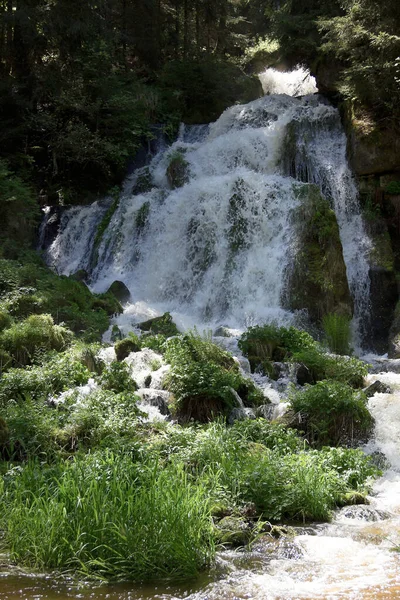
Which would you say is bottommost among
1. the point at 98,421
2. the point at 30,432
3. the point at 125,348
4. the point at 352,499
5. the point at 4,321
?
the point at 352,499

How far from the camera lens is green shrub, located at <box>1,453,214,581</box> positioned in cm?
444

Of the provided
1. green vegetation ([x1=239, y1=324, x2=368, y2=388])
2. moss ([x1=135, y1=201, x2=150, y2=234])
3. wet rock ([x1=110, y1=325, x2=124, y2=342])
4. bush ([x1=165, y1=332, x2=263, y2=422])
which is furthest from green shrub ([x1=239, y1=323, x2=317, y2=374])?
moss ([x1=135, y1=201, x2=150, y2=234])

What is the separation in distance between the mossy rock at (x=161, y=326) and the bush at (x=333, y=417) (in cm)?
485

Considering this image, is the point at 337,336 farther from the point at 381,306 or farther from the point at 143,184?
the point at 143,184

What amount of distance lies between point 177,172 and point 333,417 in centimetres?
1331

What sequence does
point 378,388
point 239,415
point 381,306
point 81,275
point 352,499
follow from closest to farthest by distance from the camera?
point 352,499
point 239,415
point 378,388
point 381,306
point 81,275

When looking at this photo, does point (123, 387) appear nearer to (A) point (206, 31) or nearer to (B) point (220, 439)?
(B) point (220, 439)

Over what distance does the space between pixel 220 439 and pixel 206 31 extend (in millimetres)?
30962

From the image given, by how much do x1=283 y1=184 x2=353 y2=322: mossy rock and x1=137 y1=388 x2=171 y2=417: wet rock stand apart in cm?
662

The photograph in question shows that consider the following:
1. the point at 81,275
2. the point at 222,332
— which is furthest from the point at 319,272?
the point at 81,275

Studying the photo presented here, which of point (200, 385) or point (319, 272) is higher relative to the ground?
point (319, 272)

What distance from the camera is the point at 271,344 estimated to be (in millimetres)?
11516

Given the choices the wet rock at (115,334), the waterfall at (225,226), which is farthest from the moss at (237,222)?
the wet rock at (115,334)

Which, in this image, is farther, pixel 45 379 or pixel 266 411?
pixel 266 411
